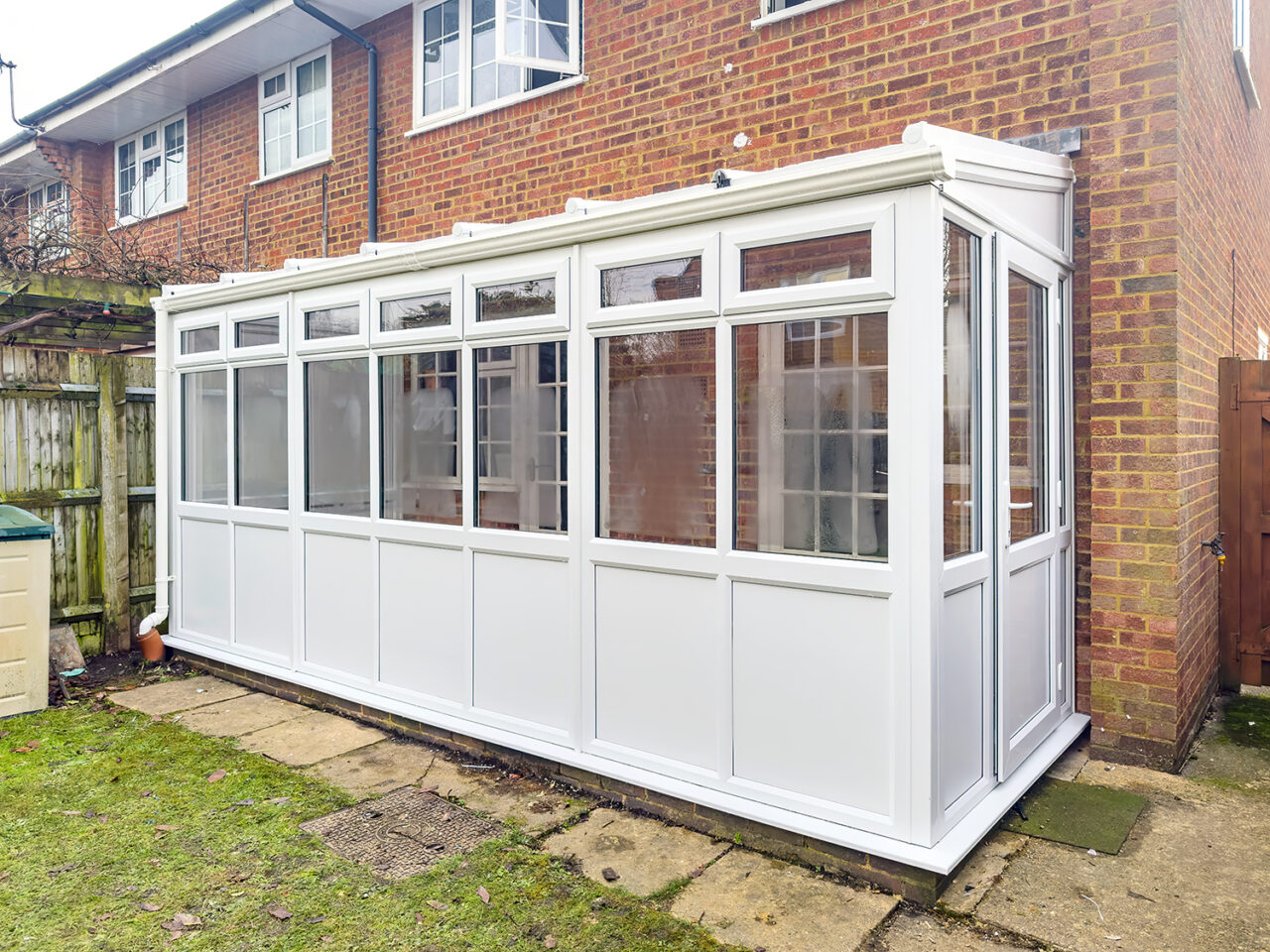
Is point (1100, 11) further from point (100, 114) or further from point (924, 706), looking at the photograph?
point (100, 114)

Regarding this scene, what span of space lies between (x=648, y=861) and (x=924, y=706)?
1.22 meters

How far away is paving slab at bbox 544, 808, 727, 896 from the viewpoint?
336cm

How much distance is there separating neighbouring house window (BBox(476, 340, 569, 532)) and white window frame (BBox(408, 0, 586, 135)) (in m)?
2.93

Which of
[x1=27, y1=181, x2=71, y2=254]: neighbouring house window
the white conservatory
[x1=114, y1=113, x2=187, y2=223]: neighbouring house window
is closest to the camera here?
the white conservatory

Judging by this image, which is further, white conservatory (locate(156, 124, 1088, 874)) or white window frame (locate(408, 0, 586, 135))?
white window frame (locate(408, 0, 586, 135))

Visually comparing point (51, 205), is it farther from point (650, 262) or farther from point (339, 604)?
point (650, 262)

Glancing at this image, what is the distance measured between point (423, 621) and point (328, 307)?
204cm

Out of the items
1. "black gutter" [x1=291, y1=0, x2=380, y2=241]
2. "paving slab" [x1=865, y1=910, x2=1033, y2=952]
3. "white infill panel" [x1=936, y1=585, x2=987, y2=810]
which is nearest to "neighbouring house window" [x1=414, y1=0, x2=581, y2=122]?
"black gutter" [x1=291, y1=0, x2=380, y2=241]

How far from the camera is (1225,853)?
11.6 feet

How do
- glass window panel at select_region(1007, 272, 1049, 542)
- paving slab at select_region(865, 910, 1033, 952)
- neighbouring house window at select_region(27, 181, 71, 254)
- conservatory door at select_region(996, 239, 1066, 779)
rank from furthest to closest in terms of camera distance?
neighbouring house window at select_region(27, 181, 71, 254) < glass window panel at select_region(1007, 272, 1049, 542) < conservatory door at select_region(996, 239, 1066, 779) < paving slab at select_region(865, 910, 1033, 952)

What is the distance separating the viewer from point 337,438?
5562 millimetres

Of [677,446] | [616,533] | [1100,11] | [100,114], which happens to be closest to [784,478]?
[677,446]

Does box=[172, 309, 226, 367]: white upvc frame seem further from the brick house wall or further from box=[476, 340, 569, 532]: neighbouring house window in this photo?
box=[476, 340, 569, 532]: neighbouring house window

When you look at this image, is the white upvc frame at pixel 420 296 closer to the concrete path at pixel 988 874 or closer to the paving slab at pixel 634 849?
the concrete path at pixel 988 874
